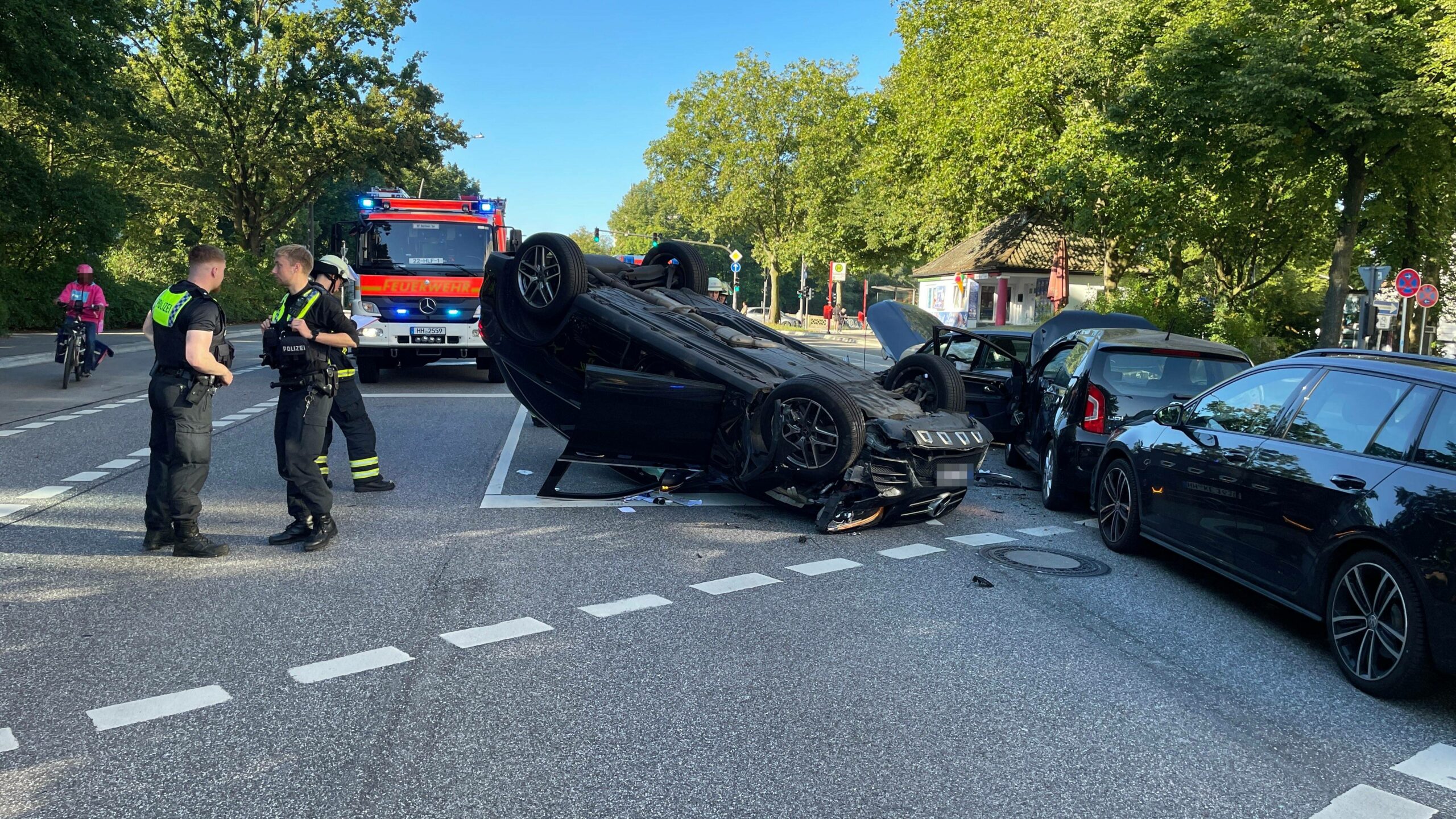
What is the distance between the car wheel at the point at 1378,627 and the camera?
4090 millimetres

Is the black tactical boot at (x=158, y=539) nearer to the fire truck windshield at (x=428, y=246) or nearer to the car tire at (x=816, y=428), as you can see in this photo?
the car tire at (x=816, y=428)

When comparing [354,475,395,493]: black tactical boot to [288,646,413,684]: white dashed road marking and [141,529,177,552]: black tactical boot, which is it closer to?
[141,529,177,552]: black tactical boot

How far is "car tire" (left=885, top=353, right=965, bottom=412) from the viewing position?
25.2 feet

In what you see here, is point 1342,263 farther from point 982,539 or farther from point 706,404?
point 706,404

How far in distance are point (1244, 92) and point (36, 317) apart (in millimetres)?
27462

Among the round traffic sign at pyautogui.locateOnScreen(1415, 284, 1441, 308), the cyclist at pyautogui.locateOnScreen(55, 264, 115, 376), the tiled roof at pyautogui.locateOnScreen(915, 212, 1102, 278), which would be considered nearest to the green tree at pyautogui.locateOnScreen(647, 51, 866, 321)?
the tiled roof at pyautogui.locateOnScreen(915, 212, 1102, 278)

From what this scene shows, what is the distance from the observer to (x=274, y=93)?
122 ft

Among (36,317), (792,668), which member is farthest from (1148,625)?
(36,317)

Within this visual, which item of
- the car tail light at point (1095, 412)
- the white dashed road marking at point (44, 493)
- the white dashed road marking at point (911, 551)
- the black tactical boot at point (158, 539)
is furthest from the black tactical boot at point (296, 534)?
the car tail light at point (1095, 412)

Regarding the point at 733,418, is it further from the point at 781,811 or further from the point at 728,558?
the point at 781,811

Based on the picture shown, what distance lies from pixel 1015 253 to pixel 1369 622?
4155 centimetres

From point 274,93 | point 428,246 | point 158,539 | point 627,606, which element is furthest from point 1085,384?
point 274,93

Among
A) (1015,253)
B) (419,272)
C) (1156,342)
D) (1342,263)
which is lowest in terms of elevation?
(1156,342)

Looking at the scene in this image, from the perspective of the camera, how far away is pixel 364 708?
378 centimetres
